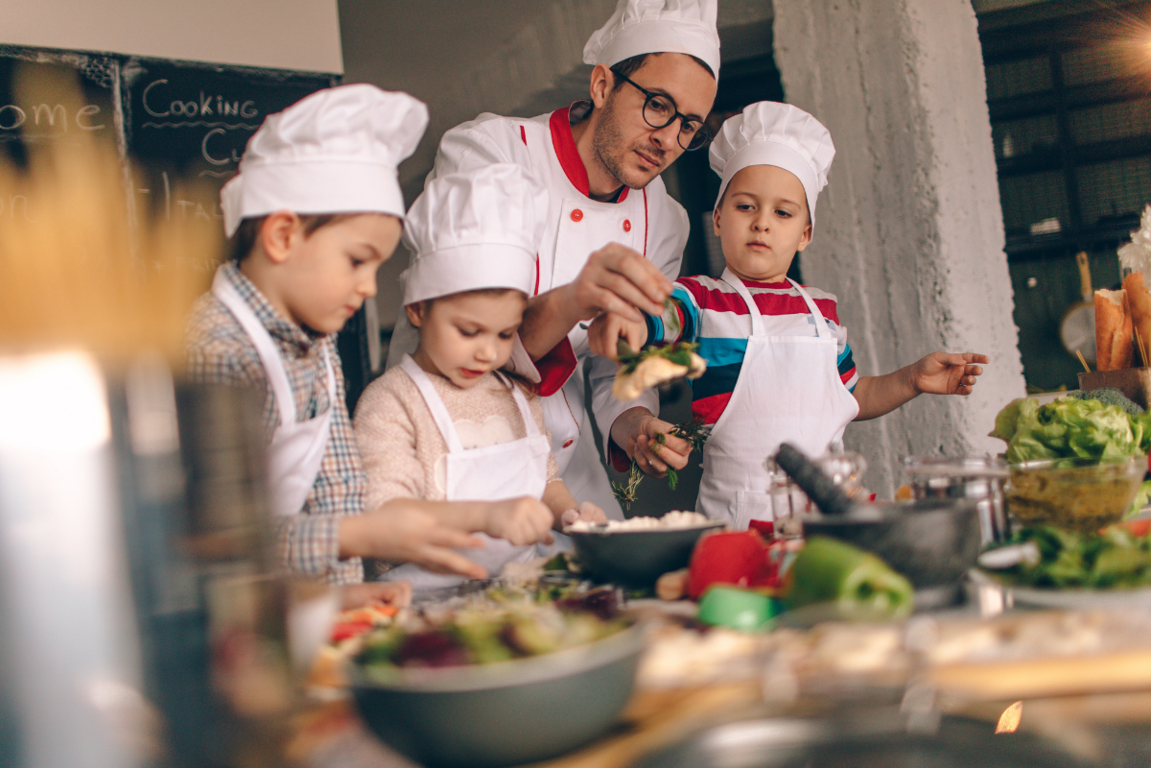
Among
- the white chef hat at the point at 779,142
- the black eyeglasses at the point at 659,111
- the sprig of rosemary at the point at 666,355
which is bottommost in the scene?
the sprig of rosemary at the point at 666,355

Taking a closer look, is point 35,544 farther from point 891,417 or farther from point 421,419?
point 891,417

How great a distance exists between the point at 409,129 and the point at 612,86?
0.84m

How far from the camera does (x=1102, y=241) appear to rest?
4480 mm

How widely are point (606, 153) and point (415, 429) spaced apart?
2.89 ft

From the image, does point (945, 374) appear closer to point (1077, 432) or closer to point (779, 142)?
point (1077, 432)

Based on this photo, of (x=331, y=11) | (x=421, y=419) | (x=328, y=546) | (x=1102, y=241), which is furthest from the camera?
(x=1102, y=241)

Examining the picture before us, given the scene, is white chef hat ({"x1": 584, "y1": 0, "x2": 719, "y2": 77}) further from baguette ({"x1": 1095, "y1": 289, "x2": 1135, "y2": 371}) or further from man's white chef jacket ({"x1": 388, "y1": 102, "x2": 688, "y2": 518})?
baguette ({"x1": 1095, "y1": 289, "x2": 1135, "y2": 371})

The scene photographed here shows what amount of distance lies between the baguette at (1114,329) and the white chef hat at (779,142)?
72 centimetres

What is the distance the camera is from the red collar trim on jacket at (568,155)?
205cm

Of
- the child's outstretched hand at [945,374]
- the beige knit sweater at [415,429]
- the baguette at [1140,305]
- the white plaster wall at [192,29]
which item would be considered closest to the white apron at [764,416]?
the child's outstretched hand at [945,374]

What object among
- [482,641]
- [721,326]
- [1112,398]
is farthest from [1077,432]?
[482,641]

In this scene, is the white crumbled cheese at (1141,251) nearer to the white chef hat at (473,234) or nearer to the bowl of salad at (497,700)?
the white chef hat at (473,234)

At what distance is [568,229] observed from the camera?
6.62 feet

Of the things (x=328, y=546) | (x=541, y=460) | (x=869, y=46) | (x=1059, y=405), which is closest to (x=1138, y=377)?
(x=1059, y=405)
